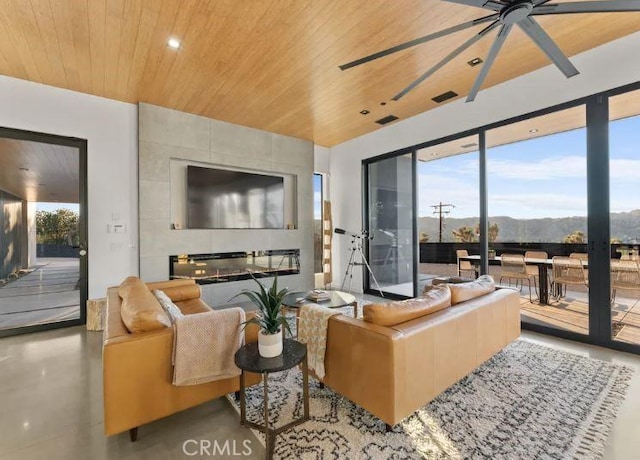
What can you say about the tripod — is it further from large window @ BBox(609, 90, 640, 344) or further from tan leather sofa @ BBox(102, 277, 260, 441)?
tan leather sofa @ BBox(102, 277, 260, 441)

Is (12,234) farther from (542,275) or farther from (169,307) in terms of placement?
(542,275)

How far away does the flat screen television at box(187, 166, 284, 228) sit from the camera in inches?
191

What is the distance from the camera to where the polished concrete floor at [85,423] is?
172cm

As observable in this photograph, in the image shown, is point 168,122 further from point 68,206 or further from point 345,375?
point 345,375

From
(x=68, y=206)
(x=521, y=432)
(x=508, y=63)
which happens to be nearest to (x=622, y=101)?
(x=508, y=63)

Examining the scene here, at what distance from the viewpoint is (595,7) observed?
5.51ft

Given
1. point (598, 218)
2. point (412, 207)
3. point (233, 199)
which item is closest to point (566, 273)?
point (598, 218)

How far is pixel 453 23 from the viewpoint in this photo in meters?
2.71

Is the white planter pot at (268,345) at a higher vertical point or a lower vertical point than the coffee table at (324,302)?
higher

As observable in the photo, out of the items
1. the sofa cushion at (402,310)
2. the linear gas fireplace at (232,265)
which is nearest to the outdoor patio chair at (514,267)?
the sofa cushion at (402,310)

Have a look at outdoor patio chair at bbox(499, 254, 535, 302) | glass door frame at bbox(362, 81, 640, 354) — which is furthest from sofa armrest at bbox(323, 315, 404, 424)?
outdoor patio chair at bbox(499, 254, 535, 302)

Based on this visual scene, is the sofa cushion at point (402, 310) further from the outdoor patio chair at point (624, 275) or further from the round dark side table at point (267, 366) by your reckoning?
the outdoor patio chair at point (624, 275)

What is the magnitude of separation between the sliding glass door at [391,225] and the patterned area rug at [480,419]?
276cm

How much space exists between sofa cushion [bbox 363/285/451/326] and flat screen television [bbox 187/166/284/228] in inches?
149
